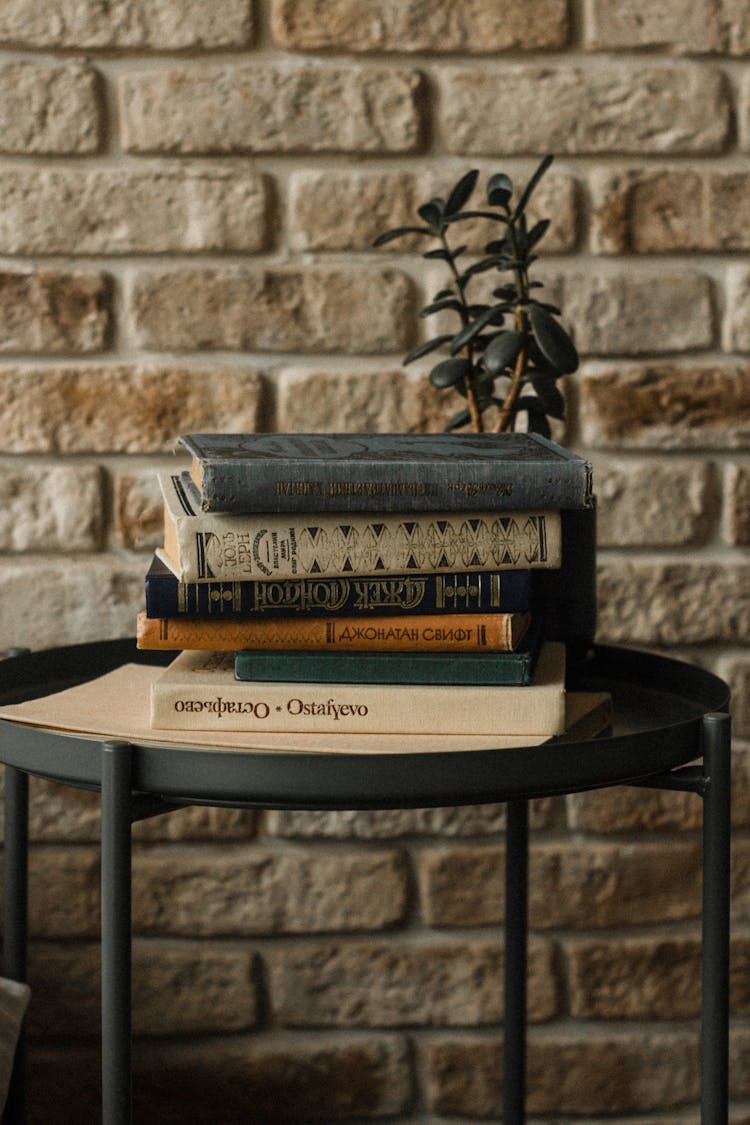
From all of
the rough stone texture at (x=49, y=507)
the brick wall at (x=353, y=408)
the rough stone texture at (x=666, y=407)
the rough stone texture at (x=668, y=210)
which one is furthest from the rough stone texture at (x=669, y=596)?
the rough stone texture at (x=49, y=507)

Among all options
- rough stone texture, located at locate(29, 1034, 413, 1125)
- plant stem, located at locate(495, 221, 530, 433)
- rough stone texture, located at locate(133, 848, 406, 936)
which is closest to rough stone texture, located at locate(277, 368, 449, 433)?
plant stem, located at locate(495, 221, 530, 433)

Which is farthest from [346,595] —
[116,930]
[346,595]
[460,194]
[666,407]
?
[666,407]

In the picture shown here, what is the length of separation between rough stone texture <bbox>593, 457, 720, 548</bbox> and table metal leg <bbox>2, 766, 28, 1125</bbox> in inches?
25.4

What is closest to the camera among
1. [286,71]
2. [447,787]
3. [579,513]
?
[447,787]

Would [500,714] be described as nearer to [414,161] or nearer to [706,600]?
[706,600]

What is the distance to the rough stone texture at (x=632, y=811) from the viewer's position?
1.33 m

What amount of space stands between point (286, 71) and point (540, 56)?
268 millimetres

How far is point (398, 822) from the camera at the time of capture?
133 centimetres

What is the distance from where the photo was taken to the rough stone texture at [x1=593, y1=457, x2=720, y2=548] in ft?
4.29

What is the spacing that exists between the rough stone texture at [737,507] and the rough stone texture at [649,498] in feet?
0.06

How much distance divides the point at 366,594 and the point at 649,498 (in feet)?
1.94

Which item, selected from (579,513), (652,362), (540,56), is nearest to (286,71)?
(540,56)

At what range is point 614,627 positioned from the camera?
132 cm

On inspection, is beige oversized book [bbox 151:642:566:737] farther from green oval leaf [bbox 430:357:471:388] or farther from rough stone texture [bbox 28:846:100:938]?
rough stone texture [bbox 28:846:100:938]
